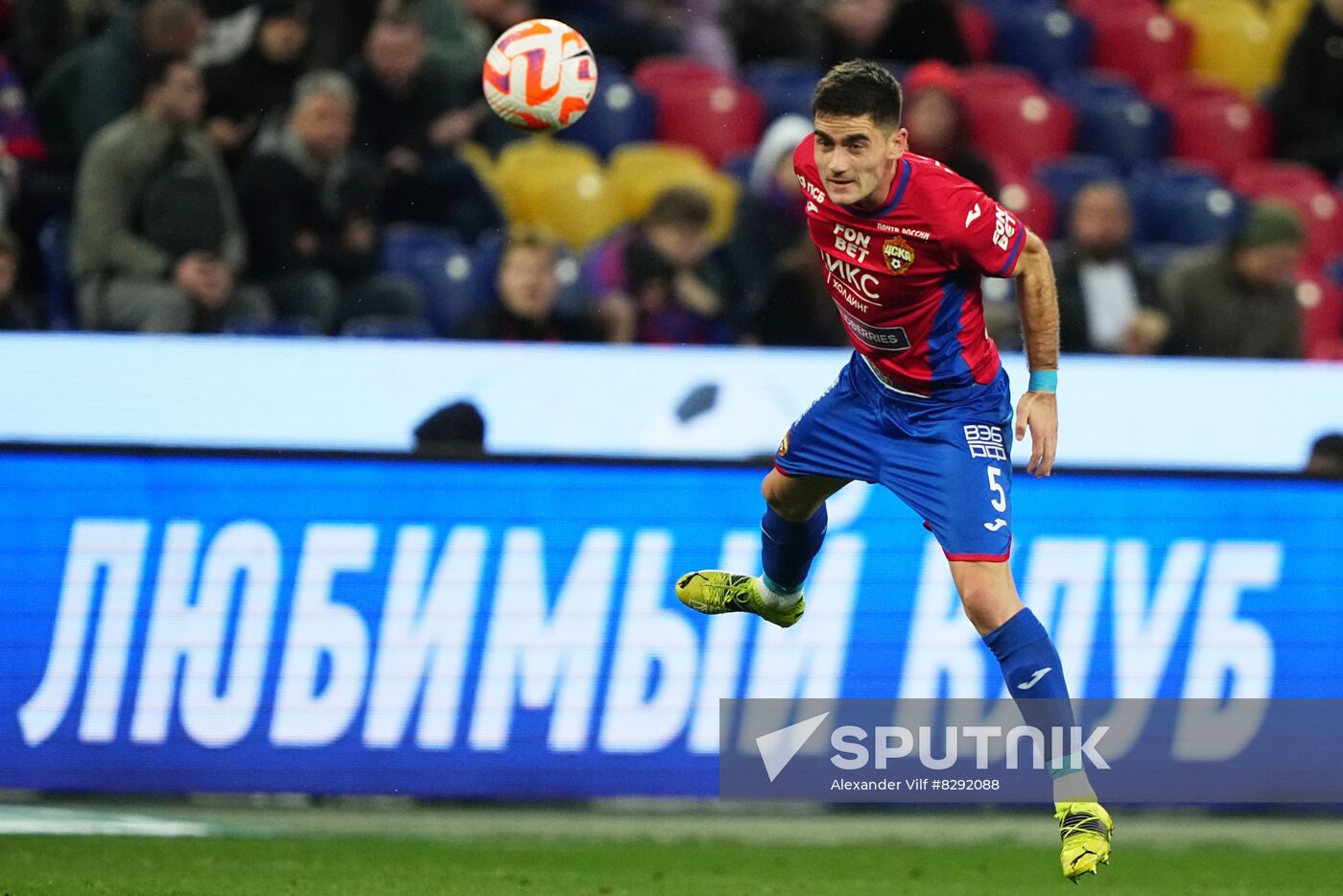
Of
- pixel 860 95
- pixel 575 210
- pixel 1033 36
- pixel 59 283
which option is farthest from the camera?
pixel 1033 36

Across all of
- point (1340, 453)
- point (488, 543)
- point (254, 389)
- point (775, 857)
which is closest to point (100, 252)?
point (254, 389)

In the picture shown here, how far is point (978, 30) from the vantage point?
12.0 metres

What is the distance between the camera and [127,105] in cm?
951

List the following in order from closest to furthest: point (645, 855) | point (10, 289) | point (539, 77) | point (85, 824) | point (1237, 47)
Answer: point (539, 77), point (645, 855), point (85, 824), point (10, 289), point (1237, 47)

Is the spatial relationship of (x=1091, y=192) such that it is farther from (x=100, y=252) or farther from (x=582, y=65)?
(x=100, y=252)

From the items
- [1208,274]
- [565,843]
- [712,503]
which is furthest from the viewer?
[1208,274]

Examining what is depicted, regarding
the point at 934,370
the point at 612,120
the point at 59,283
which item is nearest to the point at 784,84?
the point at 612,120

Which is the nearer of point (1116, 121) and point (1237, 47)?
point (1116, 121)

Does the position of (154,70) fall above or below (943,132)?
above

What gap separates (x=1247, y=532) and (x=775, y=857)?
2.47m

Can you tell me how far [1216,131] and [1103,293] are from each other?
9.60ft

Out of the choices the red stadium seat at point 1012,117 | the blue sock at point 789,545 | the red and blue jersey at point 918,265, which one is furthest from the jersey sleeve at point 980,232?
the red stadium seat at point 1012,117

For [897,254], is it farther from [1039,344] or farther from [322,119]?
[322,119]

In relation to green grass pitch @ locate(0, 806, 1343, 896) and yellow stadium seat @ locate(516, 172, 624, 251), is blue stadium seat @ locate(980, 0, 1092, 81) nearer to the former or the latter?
yellow stadium seat @ locate(516, 172, 624, 251)
